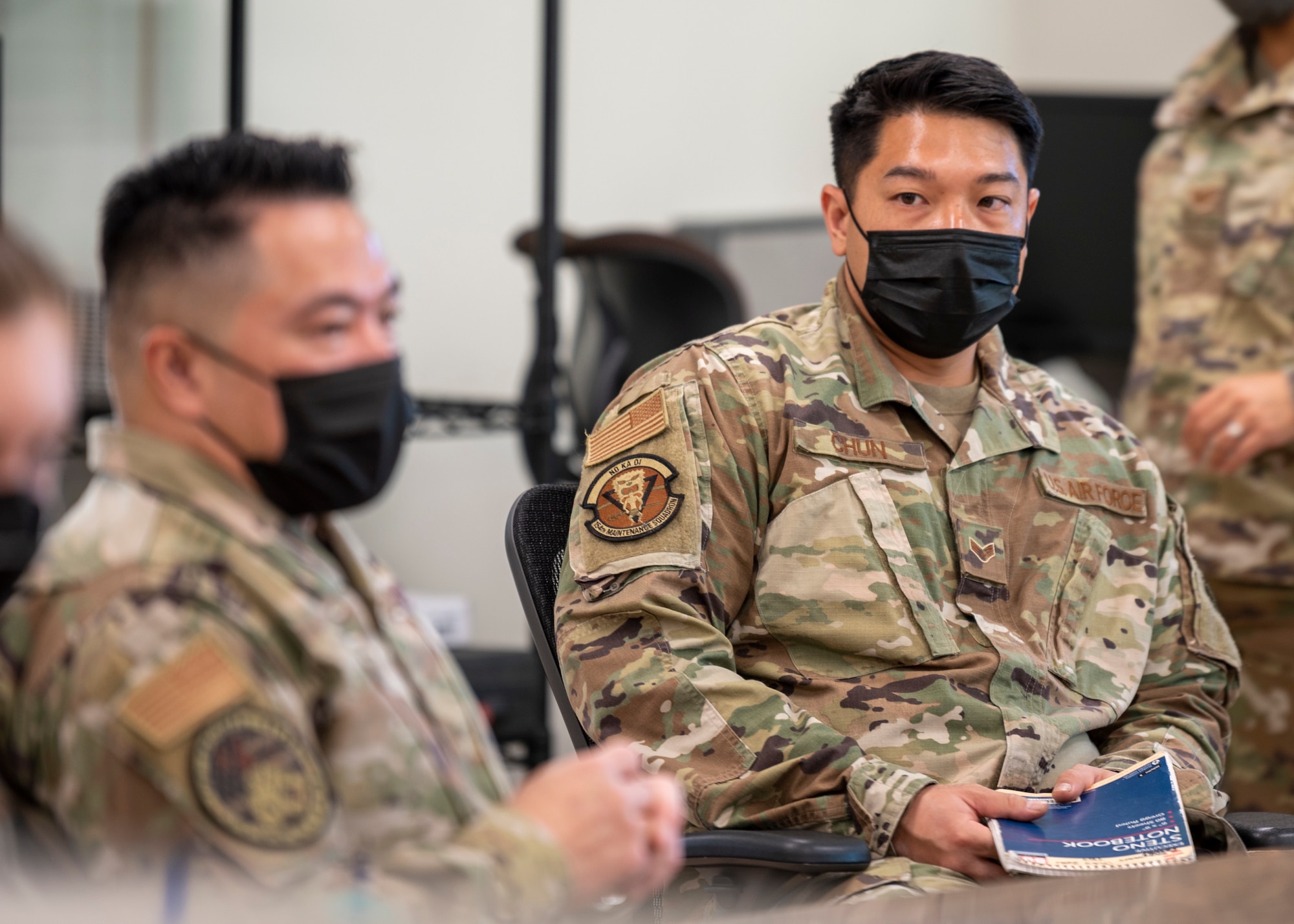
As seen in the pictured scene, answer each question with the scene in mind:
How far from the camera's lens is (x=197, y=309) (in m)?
0.76

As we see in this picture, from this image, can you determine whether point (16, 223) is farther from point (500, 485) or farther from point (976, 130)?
point (500, 485)

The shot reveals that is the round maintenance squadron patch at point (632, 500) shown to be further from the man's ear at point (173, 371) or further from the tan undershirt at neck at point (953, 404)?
the man's ear at point (173, 371)

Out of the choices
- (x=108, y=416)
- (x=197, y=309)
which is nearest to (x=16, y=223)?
(x=197, y=309)

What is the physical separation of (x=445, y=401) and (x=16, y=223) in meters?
2.22

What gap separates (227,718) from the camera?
0.68 metres

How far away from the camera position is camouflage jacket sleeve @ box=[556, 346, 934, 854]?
4.29 ft

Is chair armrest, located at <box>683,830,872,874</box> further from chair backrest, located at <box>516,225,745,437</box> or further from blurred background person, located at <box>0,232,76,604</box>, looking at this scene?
chair backrest, located at <box>516,225,745,437</box>

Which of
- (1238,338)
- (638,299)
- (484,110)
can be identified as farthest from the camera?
(484,110)

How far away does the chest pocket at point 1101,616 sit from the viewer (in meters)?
1.50

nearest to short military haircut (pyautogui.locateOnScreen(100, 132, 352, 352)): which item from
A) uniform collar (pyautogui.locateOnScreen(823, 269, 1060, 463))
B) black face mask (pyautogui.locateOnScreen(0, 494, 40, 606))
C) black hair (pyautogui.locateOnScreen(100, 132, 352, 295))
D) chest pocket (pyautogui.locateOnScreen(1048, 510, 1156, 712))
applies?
black hair (pyautogui.locateOnScreen(100, 132, 352, 295))

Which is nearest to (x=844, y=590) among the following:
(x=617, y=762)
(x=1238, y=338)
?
(x=617, y=762)

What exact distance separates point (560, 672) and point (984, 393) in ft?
1.95

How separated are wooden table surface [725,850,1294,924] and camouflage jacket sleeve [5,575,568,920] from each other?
20 centimetres

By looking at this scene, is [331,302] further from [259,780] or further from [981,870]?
[981,870]
